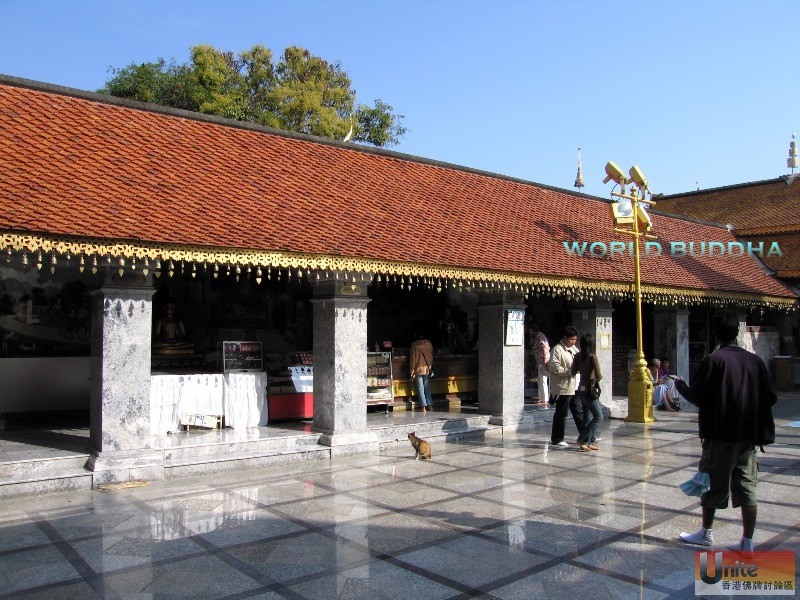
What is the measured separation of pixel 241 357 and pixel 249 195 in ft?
8.16

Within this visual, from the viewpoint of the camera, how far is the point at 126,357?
26.1 ft

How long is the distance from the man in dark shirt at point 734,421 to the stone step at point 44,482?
20.5 feet

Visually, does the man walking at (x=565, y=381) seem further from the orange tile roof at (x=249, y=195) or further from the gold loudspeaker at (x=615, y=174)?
the gold loudspeaker at (x=615, y=174)

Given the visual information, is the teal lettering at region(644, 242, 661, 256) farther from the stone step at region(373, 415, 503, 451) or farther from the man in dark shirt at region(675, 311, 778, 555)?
the man in dark shirt at region(675, 311, 778, 555)

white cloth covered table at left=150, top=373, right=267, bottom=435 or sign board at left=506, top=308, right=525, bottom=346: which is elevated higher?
sign board at left=506, top=308, right=525, bottom=346

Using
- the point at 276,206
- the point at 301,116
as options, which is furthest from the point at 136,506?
the point at 301,116

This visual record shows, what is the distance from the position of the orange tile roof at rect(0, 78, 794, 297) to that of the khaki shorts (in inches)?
205

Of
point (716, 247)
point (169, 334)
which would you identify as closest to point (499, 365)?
point (169, 334)

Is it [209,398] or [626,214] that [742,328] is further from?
[209,398]

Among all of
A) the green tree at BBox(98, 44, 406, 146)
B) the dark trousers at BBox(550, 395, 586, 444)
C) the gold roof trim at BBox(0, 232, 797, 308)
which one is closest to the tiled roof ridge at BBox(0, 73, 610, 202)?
the gold roof trim at BBox(0, 232, 797, 308)

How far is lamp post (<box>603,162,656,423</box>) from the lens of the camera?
1234 cm

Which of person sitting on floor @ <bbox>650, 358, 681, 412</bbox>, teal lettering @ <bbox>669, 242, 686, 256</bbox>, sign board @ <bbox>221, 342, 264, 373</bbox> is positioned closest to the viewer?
sign board @ <bbox>221, 342, 264, 373</bbox>

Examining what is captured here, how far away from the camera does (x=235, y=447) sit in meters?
8.90

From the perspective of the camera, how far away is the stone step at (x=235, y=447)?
27.7ft
